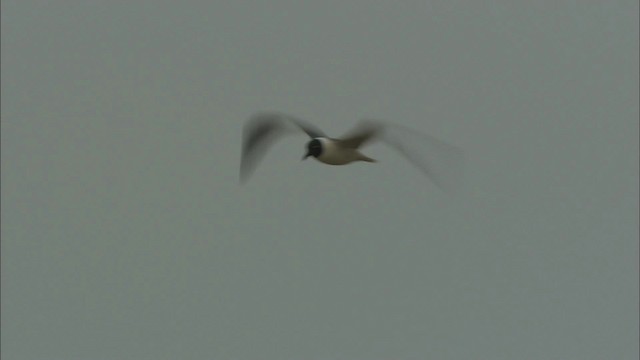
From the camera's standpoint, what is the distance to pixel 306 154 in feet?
20.8

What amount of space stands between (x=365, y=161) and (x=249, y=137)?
0.67m

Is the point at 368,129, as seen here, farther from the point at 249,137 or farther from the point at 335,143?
the point at 249,137

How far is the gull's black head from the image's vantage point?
6.30 metres

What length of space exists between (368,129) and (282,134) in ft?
2.30

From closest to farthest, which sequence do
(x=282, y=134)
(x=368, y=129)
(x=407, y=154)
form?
(x=407, y=154) < (x=368, y=129) < (x=282, y=134)

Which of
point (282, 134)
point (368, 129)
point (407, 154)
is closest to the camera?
point (407, 154)

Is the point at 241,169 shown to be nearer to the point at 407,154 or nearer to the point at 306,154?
the point at 306,154

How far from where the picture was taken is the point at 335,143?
6281mm

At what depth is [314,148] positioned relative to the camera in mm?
6320

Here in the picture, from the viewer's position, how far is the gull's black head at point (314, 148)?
6.30 m

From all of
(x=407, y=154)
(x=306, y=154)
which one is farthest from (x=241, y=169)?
(x=407, y=154)

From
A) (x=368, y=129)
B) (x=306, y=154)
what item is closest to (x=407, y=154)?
(x=368, y=129)

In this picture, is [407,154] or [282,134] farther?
[282,134]

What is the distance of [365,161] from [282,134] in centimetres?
52
